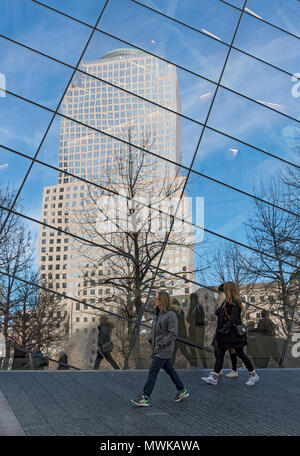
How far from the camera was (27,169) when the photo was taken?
10148 millimetres

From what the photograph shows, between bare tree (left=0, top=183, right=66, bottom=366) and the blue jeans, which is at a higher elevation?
bare tree (left=0, top=183, right=66, bottom=366)

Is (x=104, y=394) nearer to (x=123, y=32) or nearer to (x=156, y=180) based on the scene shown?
(x=156, y=180)

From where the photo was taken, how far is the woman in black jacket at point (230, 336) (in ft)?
25.6

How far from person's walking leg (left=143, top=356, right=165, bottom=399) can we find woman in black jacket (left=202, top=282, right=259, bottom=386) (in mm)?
1823

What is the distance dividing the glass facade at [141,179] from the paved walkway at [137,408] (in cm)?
150

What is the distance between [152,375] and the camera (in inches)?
243

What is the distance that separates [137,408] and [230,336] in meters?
2.45

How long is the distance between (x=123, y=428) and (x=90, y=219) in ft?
19.1

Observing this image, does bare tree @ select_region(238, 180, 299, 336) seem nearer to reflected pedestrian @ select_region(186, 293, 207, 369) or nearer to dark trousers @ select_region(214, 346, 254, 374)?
reflected pedestrian @ select_region(186, 293, 207, 369)

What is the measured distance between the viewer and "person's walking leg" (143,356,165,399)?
20.0 feet

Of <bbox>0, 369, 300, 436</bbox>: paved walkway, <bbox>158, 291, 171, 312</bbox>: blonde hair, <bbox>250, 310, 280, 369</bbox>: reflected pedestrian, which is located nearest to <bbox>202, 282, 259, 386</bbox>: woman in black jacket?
<bbox>0, 369, 300, 436</bbox>: paved walkway

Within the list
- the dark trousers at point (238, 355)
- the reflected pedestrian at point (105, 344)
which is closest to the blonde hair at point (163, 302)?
the dark trousers at point (238, 355)

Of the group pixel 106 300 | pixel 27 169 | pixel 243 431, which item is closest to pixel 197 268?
pixel 106 300

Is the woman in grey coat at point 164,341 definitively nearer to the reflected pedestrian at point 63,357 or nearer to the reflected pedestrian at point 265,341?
the reflected pedestrian at point 63,357
